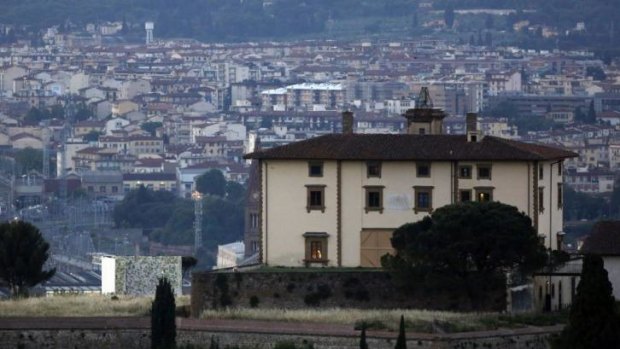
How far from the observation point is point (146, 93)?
17788 cm

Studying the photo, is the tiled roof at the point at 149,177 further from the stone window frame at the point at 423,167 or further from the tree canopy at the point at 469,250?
the tree canopy at the point at 469,250

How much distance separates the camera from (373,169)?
1668 inches

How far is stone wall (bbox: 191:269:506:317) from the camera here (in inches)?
1572

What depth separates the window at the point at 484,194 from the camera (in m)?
42.2

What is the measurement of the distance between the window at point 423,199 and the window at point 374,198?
41cm

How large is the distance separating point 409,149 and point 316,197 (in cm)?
122

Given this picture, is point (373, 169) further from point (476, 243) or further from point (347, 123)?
point (347, 123)

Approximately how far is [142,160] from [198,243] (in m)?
37.5

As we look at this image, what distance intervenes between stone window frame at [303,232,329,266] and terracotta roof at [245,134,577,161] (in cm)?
90

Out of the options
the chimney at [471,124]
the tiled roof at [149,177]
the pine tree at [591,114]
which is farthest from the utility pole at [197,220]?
the chimney at [471,124]

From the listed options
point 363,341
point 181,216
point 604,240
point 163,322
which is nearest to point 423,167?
point 604,240

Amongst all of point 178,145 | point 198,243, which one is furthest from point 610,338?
point 178,145

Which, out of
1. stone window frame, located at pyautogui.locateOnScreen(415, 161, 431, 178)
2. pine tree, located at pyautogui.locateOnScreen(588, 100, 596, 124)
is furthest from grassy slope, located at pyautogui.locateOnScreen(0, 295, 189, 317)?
pine tree, located at pyautogui.locateOnScreen(588, 100, 596, 124)

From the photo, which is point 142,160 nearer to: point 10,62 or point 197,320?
point 10,62
